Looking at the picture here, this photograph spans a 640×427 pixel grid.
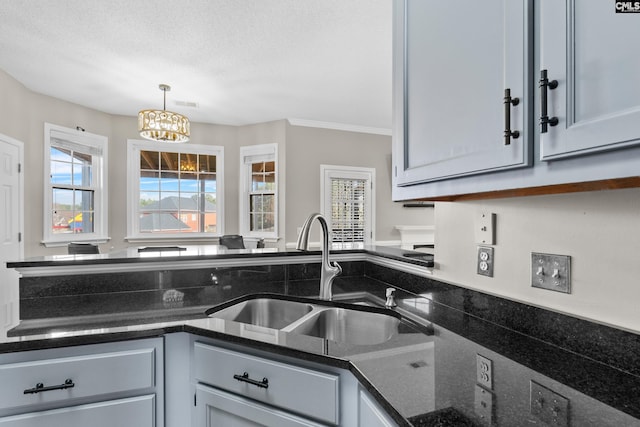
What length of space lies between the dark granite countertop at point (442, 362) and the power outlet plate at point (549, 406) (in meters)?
0.01

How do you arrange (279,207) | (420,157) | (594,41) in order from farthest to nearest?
(279,207)
(420,157)
(594,41)

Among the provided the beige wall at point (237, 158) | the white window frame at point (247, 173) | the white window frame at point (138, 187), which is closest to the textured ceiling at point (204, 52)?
the beige wall at point (237, 158)

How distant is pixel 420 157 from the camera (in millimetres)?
994

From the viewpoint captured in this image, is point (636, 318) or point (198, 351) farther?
point (198, 351)

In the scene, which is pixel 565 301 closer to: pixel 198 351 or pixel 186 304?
pixel 198 351

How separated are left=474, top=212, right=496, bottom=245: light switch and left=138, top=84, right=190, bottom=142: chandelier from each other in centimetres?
314

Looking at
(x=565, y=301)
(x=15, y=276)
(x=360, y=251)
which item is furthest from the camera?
(x=15, y=276)

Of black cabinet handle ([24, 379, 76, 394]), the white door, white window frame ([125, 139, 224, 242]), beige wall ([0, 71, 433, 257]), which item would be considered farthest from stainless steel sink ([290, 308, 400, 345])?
white window frame ([125, 139, 224, 242])

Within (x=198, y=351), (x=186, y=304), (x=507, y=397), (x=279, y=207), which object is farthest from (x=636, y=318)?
(x=279, y=207)

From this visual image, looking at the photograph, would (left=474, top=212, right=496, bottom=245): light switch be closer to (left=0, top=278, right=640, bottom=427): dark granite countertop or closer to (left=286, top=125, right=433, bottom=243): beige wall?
(left=0, top=278, right=640, bottom=427): dark granite countertop

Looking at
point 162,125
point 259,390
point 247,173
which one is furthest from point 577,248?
point 247,173

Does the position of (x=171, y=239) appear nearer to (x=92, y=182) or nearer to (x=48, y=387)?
(x=92, y=182)

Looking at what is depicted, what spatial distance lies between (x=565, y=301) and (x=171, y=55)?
3403 mm

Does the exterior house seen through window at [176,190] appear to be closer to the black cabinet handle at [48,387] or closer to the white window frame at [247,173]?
the white window frame at [247,173]
